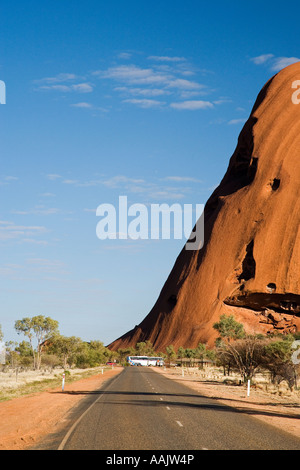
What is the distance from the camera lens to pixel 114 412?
2022 cm

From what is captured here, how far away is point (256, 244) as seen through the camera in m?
97.7

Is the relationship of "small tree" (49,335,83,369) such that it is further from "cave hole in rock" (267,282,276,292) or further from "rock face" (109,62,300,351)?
"cave hole in rock" (267,282,276,292)

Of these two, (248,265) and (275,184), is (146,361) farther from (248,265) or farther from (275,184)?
(275,184)

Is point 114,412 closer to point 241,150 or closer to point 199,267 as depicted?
point 199,267

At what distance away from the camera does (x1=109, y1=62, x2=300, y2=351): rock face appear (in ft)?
314

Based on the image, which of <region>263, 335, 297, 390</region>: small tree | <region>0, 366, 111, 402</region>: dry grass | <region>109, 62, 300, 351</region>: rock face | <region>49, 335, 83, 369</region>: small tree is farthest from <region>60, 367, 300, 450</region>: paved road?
<region>109, 62, 300, 351</region>: rock face

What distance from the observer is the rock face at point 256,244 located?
9569cm

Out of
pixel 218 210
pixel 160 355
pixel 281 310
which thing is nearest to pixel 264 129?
pixel 218 210

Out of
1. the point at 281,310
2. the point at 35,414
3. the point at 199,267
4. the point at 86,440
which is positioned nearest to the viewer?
the point at 86,440

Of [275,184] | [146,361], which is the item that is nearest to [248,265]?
[275,184]

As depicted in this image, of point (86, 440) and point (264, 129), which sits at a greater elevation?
point (264, 129)

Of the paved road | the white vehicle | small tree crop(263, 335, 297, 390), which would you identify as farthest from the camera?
the white vehicle

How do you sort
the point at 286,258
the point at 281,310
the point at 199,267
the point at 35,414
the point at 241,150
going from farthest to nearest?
1. the point at 241,150
2. the point at 199,267
3. the point at 281,310
4. the point at 286,258
5. the point at 35,414
